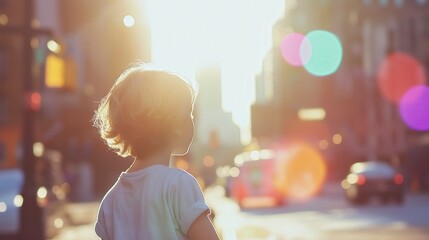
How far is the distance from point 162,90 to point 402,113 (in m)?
61.9

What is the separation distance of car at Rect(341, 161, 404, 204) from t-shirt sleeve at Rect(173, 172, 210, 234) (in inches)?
1062

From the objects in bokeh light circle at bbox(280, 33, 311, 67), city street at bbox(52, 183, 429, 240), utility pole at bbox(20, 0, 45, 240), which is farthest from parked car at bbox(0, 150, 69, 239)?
bokeh light circle at bbox(280, 33, 311, 67)

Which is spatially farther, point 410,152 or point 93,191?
point 93,191

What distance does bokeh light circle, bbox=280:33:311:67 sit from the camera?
375 feet

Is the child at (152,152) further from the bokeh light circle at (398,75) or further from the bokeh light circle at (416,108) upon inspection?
the bokeh light circle at (398,75)

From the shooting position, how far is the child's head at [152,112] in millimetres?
3064

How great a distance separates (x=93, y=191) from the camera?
2530 inches

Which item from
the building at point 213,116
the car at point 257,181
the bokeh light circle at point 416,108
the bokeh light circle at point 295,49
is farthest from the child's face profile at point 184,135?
the building at point 213,116

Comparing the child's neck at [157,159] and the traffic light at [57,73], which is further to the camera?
the traffic light at [57,73]

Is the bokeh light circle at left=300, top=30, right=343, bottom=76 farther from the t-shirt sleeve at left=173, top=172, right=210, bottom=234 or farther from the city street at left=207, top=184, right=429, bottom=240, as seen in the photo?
the t-shirt sleeve at left=173, top=172, right=210, bottom=234

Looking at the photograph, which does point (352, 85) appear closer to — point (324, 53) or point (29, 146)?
point (324, 53)

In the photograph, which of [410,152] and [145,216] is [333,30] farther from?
[145,216]

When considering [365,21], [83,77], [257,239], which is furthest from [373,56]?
[257,239]

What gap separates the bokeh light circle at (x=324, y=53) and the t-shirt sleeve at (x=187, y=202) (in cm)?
9386
